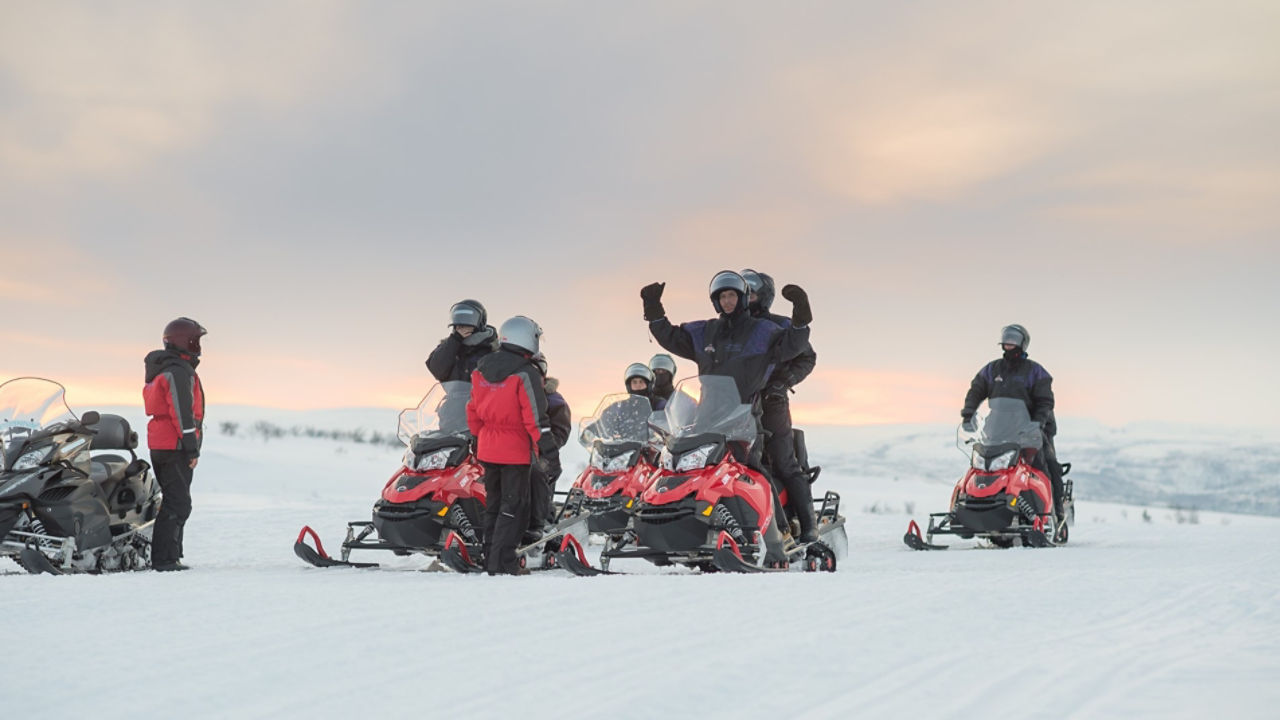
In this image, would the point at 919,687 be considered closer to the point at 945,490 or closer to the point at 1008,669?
the point at 1008,669

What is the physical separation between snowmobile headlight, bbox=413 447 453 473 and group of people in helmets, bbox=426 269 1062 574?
1.51 ft

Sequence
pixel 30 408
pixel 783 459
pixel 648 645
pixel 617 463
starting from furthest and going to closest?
pixel 617 463
pixel 30 408
pixel 783 459
pixel 648 645

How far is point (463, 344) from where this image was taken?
9594 mm

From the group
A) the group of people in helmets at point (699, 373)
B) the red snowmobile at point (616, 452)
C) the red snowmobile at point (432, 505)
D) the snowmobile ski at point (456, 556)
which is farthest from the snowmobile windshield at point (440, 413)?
the red snowmobile at point (616, 452)

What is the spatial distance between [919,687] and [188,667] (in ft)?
8.15

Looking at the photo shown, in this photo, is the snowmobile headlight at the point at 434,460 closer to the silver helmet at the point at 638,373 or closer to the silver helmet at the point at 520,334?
the silver helmet at the point at 520,334

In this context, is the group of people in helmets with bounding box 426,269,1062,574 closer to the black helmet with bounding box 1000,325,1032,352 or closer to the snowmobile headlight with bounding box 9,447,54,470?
the snowmobile headlight with bounding box 9,447,54,470

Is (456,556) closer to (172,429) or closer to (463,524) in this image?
(463,524)

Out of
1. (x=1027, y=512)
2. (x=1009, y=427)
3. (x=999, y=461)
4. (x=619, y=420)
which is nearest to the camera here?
(x=619, y=420)

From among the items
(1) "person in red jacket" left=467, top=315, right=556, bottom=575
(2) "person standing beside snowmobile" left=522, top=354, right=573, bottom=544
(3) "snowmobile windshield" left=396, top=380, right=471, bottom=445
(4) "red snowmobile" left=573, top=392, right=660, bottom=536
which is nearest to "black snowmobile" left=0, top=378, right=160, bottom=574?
(3) "snowmobile windshield" left=396, top=380, right=471, bottom=445

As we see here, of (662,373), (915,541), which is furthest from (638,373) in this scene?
(915,541)

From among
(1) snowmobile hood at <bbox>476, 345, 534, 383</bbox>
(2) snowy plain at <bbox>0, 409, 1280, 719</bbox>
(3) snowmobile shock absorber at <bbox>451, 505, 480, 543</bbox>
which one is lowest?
(2) snowy plain at <bbox>0, 409, 1280, 719</bbox>

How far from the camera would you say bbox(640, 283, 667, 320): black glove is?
8.65 metres

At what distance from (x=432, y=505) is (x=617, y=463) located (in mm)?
3493
